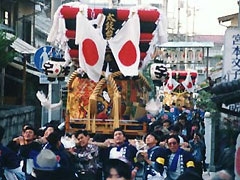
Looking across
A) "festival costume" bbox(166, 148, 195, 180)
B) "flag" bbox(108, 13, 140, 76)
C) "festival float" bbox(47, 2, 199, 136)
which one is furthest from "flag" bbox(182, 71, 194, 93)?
"festival costume" bbox(166, 148, 195, 180)

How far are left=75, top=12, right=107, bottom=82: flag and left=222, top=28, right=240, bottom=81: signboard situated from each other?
6669 millimetres

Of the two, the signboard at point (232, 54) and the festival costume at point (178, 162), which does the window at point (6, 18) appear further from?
the signboard at point (232, 54)

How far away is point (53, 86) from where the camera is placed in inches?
830

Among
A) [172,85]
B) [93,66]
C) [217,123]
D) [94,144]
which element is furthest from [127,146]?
[172,85]

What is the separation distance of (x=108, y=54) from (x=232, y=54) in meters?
7.30

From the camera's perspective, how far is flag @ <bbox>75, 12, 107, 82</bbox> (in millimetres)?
16562

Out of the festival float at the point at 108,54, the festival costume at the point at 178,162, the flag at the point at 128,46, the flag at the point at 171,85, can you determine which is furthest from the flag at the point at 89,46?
the flag at the point at 171,85

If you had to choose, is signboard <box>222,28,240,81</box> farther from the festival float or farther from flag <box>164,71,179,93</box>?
flag <box>164,71,179,93</box>

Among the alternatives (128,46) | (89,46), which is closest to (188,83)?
(128,46)

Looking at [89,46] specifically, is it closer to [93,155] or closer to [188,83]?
[93,155]

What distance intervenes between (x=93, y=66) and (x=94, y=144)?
3674 millimetres

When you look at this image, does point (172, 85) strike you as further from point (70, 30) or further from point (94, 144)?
point (94, 144)

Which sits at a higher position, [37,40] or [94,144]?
[37,40]

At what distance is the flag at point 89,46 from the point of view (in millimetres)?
16562
